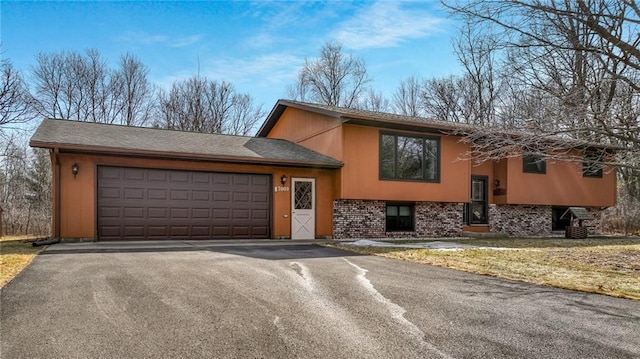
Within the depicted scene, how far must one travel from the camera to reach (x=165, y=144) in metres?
12.4

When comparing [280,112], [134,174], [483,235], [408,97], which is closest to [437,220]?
Answer: [483,235]

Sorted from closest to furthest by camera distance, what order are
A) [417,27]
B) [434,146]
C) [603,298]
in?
[603,298] → [417,27] → [434,146]

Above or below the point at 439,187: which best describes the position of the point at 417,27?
above

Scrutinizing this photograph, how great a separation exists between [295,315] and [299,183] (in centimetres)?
954

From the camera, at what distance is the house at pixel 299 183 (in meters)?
11.3

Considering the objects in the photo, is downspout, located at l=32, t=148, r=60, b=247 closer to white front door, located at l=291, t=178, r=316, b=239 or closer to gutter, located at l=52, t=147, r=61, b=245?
gutter, located at l=52, t=147, r=61, b=245

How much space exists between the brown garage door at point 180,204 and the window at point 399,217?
169 inches

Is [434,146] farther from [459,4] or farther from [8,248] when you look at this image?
[8,248]

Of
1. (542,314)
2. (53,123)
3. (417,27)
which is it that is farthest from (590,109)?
(53,123)

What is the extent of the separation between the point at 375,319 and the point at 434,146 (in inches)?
456

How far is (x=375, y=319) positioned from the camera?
4312 mm

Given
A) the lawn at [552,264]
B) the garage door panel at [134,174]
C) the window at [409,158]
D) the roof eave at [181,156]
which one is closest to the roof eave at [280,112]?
the roof eave at [181,156]

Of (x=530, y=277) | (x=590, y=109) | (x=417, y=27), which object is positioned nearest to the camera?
(x=530, y=277)

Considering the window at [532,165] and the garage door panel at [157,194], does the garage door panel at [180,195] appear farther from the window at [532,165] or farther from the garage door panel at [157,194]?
the window at [532,165]
